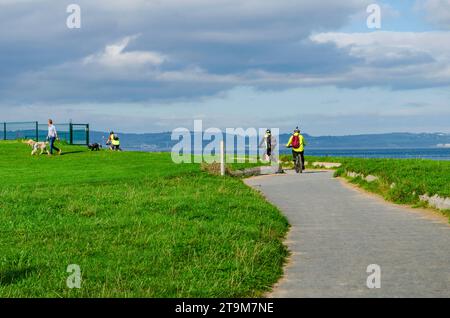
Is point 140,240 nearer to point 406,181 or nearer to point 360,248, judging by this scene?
point 360,248

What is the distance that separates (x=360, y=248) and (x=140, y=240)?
384cm

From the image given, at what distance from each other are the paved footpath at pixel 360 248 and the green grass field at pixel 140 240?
48 centimetres

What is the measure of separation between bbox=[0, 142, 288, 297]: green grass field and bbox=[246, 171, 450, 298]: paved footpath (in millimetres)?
485

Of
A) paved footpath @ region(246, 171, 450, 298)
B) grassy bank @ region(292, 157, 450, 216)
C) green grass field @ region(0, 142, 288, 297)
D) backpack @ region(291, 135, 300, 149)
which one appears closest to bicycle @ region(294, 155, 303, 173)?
backpack @ region(291, 135, 300, 149)

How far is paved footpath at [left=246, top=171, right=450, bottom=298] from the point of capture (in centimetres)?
836

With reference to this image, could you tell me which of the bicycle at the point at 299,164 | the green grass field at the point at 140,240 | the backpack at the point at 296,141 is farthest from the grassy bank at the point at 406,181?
the bicycle at the point at 299,164

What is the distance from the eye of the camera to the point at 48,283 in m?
8.37

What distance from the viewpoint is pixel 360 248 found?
1136 cm

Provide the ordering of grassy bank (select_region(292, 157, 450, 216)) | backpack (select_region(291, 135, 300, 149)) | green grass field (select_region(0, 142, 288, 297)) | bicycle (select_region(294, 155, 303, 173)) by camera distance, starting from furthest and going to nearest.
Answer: bicycle (select_region(294, 155, 303, 173))
backpack (select_region(291, 135, 300, 149))
grassy bank (select_region(292, 157, 450, 216))
green grass field (select_region(0, 142, 288, 297))

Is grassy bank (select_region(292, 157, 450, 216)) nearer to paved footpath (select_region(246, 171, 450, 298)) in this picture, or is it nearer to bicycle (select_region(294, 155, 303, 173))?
paved footpath (select_region(246, 171, 450, 298))

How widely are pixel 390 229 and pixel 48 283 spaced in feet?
26.0

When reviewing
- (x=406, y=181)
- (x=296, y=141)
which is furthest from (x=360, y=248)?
(x=296, y=141)
